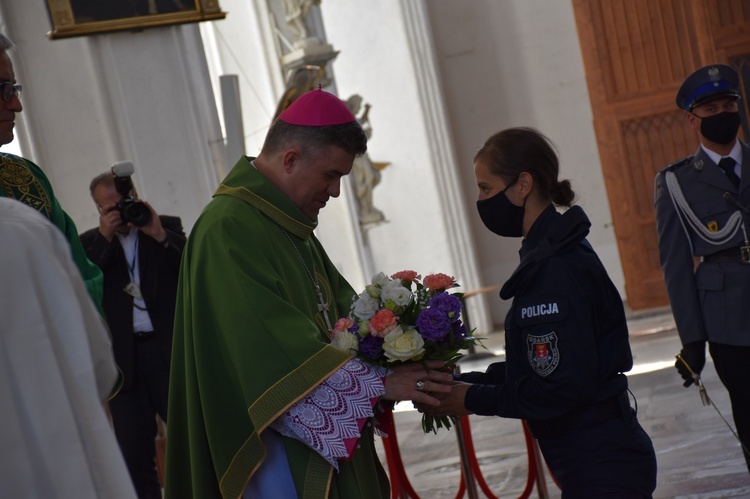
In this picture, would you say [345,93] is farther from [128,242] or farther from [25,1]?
[128,242]

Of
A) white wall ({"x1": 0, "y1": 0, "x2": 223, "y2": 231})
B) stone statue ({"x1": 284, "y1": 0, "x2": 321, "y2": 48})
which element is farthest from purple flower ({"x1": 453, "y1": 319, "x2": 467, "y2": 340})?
stone statue ({"x1": 284, "y1": 0, "x2": 321, "y2": 48})

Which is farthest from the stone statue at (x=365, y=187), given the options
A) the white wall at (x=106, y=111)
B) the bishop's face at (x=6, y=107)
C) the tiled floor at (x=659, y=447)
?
the bishop's face at (x=6, y=107)

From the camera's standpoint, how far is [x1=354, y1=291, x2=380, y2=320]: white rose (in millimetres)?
2891

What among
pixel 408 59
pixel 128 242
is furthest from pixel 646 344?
pixel 128 242

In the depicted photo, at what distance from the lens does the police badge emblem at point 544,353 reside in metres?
2.61

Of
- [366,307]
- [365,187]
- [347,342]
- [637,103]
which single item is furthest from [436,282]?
[637,103]

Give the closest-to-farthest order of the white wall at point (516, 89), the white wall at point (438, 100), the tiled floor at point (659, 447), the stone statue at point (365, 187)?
1. the tiled floor at point (659, 447)
2. the white wall at point (438, 100)
3. the stone statue at point (365, 187)
4. the white wall at point (516, 89)

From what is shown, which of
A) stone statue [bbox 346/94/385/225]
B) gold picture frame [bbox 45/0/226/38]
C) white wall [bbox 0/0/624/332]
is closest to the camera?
gold picture frame [bbox 45/0/226/38]

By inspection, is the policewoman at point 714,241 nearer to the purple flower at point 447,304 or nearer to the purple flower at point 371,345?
the purple flower at point 447,304

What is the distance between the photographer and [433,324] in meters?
2.82

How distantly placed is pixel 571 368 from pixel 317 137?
3.49ft

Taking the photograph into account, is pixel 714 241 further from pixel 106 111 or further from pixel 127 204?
pixel 106 111

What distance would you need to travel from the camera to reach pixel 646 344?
9.70 m

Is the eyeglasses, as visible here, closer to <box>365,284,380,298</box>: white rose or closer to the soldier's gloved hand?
<box>365,284,380,298</box>: white rose
